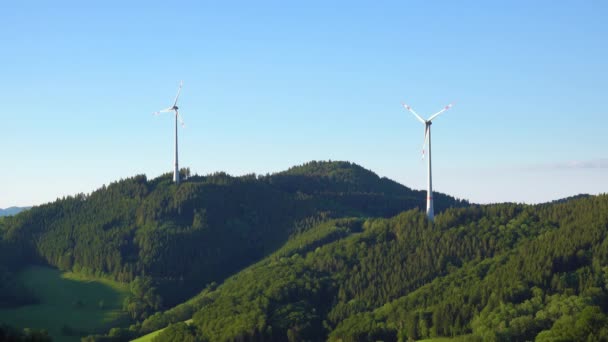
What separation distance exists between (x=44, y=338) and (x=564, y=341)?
10220cm

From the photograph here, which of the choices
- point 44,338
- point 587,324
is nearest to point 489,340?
point 587,324

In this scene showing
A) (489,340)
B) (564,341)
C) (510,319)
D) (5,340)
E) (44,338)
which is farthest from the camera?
(510,319)

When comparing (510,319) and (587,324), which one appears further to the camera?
(510,319)

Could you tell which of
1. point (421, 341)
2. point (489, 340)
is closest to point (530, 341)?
point (489, 340)

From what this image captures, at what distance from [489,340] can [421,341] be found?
71.9 ft

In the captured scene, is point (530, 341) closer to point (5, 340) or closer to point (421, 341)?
point (421, 341)

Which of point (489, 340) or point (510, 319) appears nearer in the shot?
point (489, 340)

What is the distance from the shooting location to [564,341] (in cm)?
16712

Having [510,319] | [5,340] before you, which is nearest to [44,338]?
[5,340]

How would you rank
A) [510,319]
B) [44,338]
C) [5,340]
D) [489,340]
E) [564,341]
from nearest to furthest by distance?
1. [5,340]
2. [44,338]
3. [564,341]
4. [489,340]
5. [510,319]

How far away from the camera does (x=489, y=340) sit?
182 meters

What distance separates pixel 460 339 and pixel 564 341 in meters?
28.5

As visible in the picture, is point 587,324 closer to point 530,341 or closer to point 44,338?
point 530,341

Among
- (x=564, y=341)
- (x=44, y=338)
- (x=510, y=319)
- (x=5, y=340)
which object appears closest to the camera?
(x=5, y=340)
